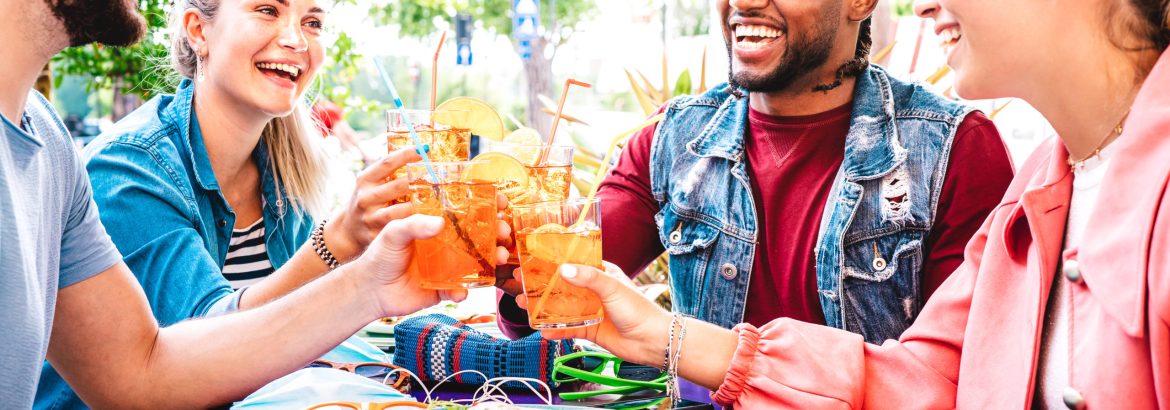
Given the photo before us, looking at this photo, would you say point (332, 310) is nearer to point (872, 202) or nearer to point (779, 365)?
point (779, 365)

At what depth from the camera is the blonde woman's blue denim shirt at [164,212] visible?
2.30 metres

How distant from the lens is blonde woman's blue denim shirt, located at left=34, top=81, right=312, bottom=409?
Answer: 230 cm

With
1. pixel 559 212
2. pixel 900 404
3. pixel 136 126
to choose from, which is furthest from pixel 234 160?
pixel 900 404

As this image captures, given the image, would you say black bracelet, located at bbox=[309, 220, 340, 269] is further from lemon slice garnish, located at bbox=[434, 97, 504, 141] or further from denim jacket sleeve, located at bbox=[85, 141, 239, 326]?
lemon slice garnish, located at bbox=[434, 97, 504, 141]

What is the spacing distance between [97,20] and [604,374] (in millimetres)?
1282

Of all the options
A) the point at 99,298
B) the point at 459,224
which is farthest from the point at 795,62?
the point at 99,298

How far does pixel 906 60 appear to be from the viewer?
523 centimetres

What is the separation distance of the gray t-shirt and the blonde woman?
464mm

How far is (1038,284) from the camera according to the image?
1541 mm

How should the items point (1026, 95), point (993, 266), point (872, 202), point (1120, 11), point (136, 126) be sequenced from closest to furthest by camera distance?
1. point (1120, 11)
2. point (1026, 95)
3. point (993, 266)
4. point (872, 202)
5. point (136, 126)

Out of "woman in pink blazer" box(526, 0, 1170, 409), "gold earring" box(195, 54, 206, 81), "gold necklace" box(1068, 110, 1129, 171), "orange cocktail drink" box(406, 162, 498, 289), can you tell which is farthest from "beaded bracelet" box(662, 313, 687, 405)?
"gold earring" box(195, 54, 206, 81)

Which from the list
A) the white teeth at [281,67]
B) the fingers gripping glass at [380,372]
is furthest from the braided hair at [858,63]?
the white teeth at [281,67]

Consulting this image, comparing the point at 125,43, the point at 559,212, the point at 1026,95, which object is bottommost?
the point at 559,212

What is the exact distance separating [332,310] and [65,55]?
11.3 feet
